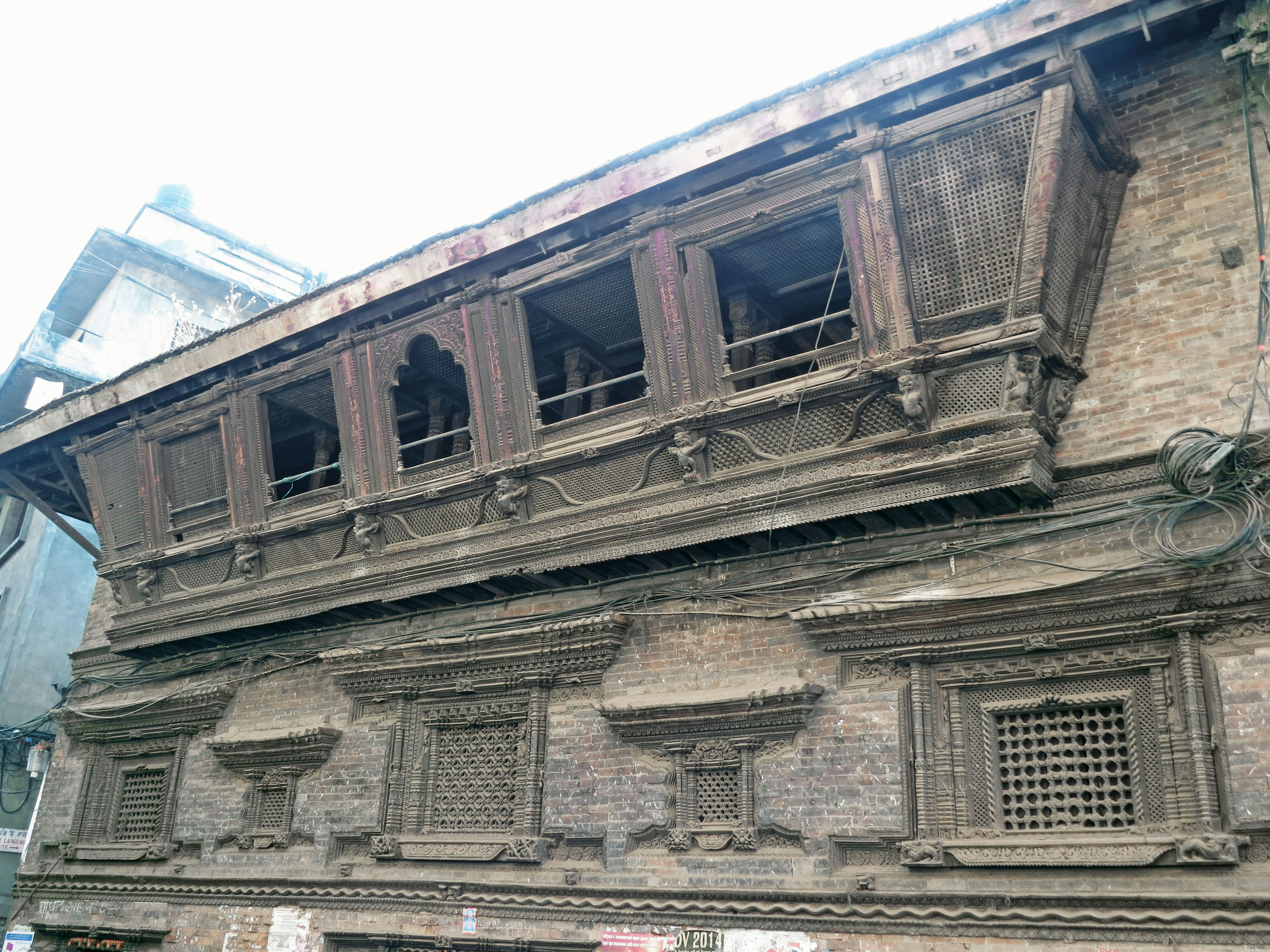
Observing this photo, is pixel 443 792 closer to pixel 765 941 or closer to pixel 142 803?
pixel 765 941

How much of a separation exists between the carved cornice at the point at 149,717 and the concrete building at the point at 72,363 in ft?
10.3

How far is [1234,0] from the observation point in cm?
809

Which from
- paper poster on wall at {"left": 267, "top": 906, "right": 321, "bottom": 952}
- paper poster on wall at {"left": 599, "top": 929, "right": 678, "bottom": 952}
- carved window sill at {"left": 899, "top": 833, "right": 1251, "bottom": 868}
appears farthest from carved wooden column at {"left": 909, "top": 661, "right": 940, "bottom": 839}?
paper poster on wall at {"left": 267, "top": 906, "right": 321, "bottom": 952}

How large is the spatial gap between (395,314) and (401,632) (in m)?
3.40

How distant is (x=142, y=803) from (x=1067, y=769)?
11.2 meters

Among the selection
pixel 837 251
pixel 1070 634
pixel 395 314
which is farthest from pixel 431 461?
pixel 1070 634

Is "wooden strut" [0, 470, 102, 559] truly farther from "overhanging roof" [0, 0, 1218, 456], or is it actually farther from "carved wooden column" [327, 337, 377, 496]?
"carved wooden column" [327, 337, 377, 496]

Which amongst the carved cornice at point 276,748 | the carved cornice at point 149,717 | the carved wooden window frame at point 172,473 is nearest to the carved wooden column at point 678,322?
the carved cornice at point 276,748

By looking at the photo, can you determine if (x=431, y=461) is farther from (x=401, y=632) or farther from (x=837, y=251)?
(x=837, y=251)

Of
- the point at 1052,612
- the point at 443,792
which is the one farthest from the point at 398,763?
the point at 1052,612

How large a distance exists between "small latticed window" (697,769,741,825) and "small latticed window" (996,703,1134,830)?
2140mm

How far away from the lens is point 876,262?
8.73 metres

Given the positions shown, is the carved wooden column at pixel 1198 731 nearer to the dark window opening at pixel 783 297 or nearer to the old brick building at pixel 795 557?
the old brick building at pixel 795 557

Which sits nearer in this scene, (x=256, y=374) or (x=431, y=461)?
(x=431, y=461)
